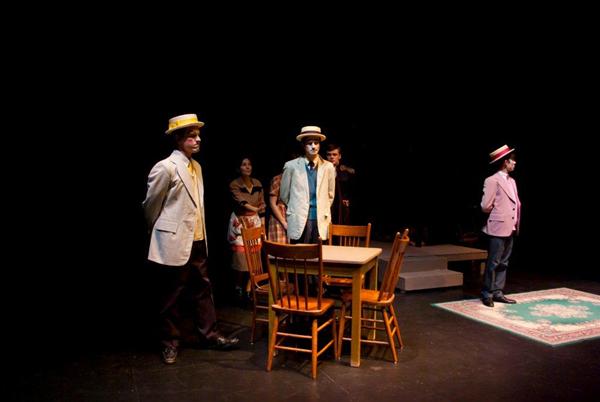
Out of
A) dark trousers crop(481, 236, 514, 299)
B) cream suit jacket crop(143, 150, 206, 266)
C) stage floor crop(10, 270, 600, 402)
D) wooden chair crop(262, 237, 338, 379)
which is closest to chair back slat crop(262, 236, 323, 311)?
wooden chair crop(262, 237, 338, 379)

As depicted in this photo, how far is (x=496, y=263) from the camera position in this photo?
4.50 m

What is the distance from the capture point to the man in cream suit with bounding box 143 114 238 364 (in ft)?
9.94

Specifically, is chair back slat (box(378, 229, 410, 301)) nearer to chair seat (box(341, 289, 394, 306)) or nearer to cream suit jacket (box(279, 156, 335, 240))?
chair seat (box(341, 289, 394, 306))

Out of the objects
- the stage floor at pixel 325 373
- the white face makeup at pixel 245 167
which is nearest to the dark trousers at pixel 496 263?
the stage floor at pixel 325 373

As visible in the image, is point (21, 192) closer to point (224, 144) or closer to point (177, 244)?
point (224, 144)

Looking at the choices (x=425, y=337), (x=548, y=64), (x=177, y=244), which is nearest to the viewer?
(x=177, y=244)

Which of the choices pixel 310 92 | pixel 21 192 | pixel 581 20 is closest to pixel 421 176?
pixel 310 92

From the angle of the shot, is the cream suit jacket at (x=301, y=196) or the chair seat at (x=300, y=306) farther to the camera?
the cream suit jacket at (x=301, y=196)

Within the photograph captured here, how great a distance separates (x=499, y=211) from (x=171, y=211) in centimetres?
316

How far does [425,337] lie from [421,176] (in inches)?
146

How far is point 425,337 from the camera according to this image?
12.0ft

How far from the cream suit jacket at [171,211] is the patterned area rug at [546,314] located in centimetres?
275

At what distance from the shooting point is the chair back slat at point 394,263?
300cm

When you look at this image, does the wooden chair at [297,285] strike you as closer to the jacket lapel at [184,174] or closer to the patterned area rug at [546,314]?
the jacket lapel at [184,174]
